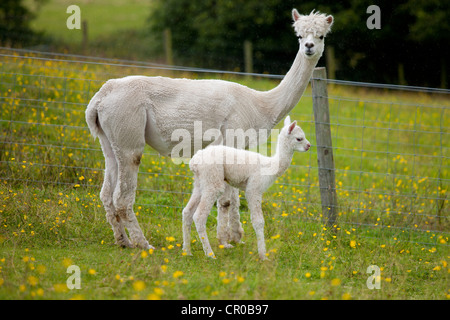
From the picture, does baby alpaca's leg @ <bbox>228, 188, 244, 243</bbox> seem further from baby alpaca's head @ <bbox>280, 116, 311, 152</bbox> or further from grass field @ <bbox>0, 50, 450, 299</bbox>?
baby alpaca's head @ <bbox>280, 116, 311, 152</bbox>

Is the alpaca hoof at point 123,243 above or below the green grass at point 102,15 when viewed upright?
below

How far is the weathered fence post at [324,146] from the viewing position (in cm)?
604

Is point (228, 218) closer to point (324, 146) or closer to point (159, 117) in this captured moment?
point (159, 117)

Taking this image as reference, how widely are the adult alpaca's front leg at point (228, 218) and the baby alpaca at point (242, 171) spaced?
431 mm

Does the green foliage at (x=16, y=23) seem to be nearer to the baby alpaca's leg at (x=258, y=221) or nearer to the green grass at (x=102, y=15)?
the green grass at (x=102, y=15)

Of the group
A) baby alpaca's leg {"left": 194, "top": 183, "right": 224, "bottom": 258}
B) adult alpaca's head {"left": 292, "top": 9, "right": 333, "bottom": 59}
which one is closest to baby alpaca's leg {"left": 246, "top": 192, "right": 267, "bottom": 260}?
baby alpaca's leg {"left": 194, "top": 183, "right": 224, "bottom": 258}

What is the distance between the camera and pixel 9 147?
6883mm

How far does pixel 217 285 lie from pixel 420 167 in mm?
6627

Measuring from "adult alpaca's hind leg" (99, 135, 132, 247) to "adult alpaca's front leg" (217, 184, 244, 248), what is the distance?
94 cm

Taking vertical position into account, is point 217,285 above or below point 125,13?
below

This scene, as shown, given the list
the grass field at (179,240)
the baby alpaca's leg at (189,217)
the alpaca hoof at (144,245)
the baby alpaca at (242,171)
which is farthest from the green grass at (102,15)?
the baby alpaca at (242,171)

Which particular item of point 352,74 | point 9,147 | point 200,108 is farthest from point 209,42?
point 200,108

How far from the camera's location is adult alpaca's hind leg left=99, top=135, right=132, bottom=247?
5.22 m
